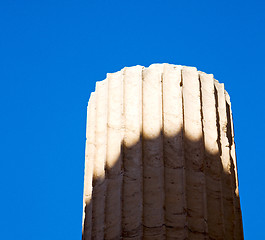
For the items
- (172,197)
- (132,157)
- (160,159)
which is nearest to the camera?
(172,197)

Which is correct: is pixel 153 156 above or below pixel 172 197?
above

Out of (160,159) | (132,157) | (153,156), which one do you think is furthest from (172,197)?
(132,157)

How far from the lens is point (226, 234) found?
614 inches

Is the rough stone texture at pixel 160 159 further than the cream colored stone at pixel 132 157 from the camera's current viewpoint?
Yes

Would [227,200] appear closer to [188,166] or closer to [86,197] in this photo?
[188,166]

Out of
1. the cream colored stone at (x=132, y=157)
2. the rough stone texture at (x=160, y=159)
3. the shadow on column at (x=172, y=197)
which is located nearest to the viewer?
the shadow on column at (x=172, y=197)

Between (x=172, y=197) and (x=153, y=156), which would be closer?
(x=172, y=197)

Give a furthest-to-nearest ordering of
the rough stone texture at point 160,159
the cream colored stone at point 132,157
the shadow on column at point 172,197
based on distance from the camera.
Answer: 1. the rough stone texture at point 160,159
2. the cream colored stone at point 132,157
3. the shadow on column at point 172,197

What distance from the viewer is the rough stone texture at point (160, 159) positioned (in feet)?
49.7

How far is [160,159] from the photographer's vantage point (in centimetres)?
1586

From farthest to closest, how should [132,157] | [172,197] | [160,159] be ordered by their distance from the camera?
[132,157] → [160,159] → [172,197]

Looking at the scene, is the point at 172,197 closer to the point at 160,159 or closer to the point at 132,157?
the point at 160,159

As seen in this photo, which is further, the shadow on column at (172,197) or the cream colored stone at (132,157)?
the cream colored stone at (132,157)

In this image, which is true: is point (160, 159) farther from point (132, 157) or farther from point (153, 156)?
point (132, 157)
